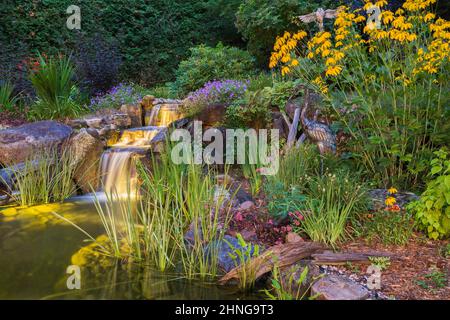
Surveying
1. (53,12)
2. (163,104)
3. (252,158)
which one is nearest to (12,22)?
(53,12)

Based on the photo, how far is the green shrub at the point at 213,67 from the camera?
29.0 ft

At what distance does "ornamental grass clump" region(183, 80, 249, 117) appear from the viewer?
651 centimetres

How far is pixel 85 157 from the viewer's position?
6.07 m

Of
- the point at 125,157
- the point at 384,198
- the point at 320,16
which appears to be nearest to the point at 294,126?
the point at 320,16

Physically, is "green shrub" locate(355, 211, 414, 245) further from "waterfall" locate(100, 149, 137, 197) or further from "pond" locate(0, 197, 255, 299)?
"waterfall" locate(100, 149, 137, 197)

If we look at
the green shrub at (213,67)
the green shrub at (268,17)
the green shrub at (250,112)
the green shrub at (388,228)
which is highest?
the green shrub at (268,17)

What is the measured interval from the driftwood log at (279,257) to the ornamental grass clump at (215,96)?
349cm

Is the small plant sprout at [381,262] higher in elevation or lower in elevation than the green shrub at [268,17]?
lower

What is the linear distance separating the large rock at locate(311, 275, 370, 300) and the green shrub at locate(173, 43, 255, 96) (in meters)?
6.30

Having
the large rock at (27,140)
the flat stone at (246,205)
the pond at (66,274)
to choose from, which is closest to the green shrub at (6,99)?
the large rock at (27,140)

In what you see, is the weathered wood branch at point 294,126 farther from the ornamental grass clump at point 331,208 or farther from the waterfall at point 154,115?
the waterfall at point 154,115

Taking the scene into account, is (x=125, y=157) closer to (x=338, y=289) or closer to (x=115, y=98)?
(x=115, y=98)

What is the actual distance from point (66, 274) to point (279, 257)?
1.78m

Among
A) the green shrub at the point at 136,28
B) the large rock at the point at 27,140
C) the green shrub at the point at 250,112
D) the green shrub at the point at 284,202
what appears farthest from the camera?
the green shrub at the point at 136,28
